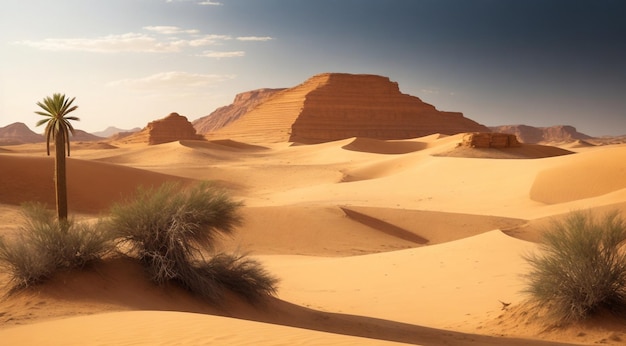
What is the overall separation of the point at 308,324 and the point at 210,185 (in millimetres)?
3737

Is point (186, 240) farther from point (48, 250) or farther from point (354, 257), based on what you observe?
point (354, 257)

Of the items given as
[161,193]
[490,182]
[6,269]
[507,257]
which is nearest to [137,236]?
[161,193]

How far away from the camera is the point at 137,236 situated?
11.0m

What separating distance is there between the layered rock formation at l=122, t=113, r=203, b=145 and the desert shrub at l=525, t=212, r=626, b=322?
79.6 metres

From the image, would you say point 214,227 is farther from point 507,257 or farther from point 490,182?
point 490,182

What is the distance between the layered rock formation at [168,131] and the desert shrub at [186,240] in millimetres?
77033

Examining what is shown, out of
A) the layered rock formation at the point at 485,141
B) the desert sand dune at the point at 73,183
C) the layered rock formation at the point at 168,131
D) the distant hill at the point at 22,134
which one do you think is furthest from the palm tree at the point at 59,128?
the distant hill at the point at 22,134

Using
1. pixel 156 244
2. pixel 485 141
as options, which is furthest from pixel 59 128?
pixel 485 141

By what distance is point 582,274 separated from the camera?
1024 cm

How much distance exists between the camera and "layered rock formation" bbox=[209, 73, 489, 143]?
93250mm

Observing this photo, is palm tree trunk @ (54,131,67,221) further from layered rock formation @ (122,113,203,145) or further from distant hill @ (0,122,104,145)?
distant hill @ (0,122,104,145)

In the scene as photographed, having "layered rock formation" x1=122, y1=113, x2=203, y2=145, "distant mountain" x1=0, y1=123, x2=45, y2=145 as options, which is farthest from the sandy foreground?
"distant mountain" x1=0, y1=123, x2=45, y2=145

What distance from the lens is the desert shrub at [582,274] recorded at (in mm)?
10156

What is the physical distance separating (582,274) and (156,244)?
7.15 meters
